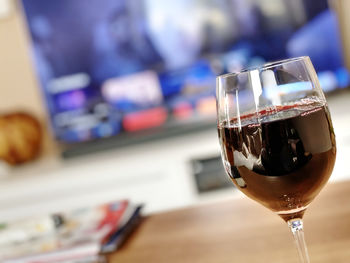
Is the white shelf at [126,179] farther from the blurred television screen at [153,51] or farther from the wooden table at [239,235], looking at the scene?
the wooden table at [239,235]

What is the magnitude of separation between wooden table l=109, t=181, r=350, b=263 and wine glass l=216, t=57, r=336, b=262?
13 cm

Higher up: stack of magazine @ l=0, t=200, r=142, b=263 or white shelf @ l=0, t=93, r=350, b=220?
stack of magazine @ l=0, t=200, r=142, b=263

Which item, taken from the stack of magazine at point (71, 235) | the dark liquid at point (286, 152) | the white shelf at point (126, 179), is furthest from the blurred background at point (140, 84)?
the dark liquid at point (286, 152)

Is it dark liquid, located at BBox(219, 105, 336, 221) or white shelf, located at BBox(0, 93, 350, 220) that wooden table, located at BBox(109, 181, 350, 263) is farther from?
white shelf, located at BBox(0, 93, 350, 220)

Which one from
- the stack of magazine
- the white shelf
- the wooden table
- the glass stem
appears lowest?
the white shelf

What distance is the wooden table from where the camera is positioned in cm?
66

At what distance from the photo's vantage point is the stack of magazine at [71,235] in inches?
31.6

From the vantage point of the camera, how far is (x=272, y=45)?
2455 mm

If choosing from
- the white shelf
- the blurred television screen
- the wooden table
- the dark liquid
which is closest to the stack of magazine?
the wooden table

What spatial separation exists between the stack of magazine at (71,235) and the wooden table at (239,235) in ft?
0.08

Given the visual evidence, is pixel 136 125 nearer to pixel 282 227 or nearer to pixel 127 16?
pixel 127 16

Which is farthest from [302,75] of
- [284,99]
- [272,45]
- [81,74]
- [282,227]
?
[81,74]

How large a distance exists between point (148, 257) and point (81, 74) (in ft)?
6.46

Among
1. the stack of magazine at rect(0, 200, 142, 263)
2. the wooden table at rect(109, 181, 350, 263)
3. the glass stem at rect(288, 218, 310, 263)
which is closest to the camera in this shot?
the glass stem at rect(288, 218, 310, 263)
